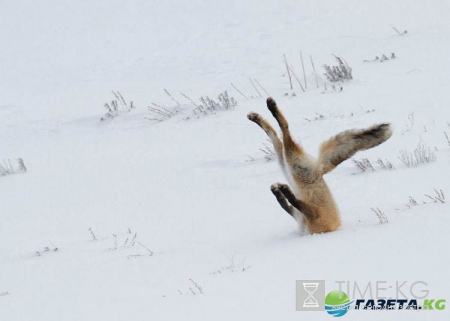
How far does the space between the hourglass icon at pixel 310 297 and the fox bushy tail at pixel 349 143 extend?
5.45ft

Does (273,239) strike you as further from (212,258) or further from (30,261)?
(30,261)

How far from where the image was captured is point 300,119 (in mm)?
9898

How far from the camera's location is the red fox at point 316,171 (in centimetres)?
555

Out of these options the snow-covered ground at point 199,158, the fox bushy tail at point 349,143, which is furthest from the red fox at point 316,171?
the snow-covered ground at point 199,158

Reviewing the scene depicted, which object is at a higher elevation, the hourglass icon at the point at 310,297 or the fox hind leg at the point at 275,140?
the fox hind leg at the point at 275,140

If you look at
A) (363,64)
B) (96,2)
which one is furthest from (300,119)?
(96,2)

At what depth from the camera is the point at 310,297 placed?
13.4 feet

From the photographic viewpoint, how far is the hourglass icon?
3.96 m

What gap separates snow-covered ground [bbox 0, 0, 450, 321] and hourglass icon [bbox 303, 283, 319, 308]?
0.34 feet
